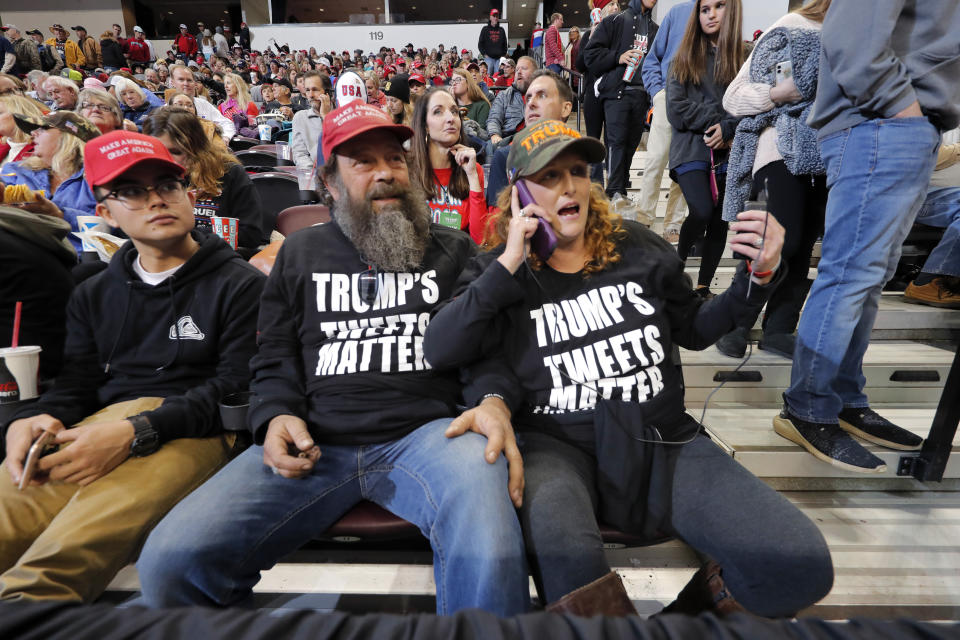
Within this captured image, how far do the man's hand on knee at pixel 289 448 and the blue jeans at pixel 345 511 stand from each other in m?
0.05

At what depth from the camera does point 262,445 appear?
5.16 feet

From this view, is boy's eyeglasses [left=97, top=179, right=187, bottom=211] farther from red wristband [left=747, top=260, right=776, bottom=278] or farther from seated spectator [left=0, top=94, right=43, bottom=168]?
seated spectator [left=0, top=94, right=43, bottom=168]

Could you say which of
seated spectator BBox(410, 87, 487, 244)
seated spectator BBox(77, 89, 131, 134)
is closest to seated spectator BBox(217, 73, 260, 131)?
seated spectator BBox(77, 89, 131, 134)

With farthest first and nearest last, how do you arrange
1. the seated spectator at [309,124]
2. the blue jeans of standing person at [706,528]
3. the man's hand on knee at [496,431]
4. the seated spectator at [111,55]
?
the seated spectator at [111,55]
the seated spectator at [309,124]
the man's hand on knee at [496,431]
the blue jeans of standing person at [706,528]

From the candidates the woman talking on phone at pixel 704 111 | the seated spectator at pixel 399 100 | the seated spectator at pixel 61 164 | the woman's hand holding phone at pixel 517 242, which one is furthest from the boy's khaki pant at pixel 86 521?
the seated spectator at pixel 399 100

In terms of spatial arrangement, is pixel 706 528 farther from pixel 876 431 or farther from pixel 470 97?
pixel 470 97

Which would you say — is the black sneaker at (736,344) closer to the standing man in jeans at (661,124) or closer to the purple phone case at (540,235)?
the standing man in jeans at (661,124)

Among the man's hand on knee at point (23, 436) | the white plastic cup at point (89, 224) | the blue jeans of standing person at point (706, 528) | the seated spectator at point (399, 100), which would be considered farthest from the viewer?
the seated spectator at point (399, 100)

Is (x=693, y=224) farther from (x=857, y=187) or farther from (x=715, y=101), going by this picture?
(x=857, y=187)

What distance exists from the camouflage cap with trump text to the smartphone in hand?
1659 millimetres

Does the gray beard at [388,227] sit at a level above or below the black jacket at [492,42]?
below

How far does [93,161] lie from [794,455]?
116 inches

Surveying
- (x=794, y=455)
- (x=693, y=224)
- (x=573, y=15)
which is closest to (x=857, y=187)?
(x=794, y=455)

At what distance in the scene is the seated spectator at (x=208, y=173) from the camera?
2848 millimetres
